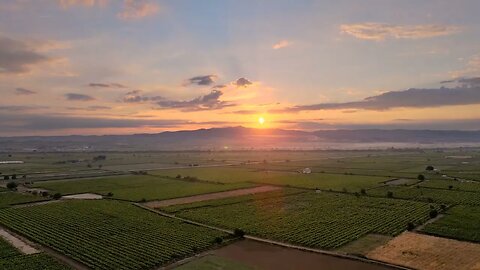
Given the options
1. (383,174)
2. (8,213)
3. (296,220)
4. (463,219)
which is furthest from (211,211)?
(383,174)

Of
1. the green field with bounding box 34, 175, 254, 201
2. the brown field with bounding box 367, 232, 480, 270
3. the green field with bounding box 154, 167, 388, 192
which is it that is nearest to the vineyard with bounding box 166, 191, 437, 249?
the brown field with bounding box 367, 232, 480, 270

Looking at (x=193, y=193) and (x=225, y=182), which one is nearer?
(x=193, y=193)

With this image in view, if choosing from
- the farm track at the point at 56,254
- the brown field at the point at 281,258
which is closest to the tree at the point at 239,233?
the brown field at the point at 281,258

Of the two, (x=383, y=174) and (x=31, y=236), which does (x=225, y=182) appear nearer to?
(x=383, y=174)

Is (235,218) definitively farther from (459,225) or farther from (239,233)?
(459,225)

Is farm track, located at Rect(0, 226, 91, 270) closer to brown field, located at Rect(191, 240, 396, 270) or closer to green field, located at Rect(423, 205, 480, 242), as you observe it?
brown field, located at Rect(191, 240, 396, 270)

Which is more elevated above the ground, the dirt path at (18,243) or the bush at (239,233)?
the bush at (239,233)

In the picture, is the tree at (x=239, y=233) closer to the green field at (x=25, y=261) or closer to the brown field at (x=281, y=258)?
the brown field at (x=281, y=258)
